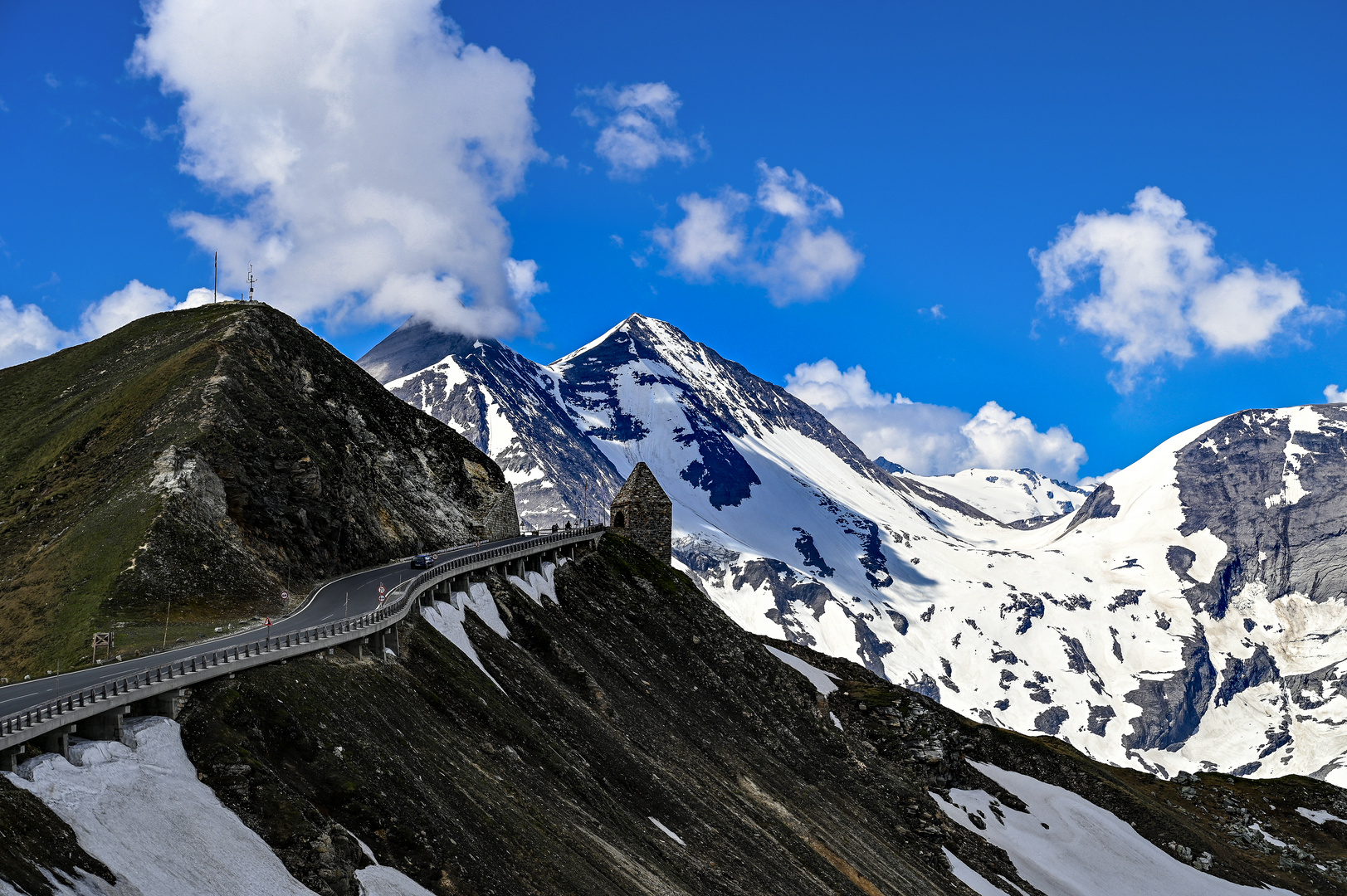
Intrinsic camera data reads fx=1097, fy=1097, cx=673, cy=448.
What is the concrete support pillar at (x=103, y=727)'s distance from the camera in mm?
37406

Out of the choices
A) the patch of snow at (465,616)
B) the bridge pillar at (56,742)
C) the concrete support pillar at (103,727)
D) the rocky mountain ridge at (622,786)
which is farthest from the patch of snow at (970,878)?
the bridge pillar at (56,742)

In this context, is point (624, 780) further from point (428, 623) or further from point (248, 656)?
point (248, 656)

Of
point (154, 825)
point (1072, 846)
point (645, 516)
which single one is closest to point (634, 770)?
point (154, 825)

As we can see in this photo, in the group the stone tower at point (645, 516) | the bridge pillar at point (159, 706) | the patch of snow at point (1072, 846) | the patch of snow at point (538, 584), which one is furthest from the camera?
the stone tower at point (645, 516)

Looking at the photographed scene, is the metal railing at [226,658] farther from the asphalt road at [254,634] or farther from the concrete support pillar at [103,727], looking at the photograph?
the asphalt road at [254,634]

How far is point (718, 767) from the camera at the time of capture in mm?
75125

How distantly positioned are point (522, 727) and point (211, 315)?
233ft

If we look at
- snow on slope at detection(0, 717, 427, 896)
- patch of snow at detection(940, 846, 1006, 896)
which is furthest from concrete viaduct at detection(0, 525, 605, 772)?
patch of snow at detection(940, 846, 1006, 896)

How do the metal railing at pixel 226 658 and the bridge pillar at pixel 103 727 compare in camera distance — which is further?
the bridge pillar at pixel 103 727

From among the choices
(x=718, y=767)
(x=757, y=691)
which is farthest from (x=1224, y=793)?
(x=718, y=767)

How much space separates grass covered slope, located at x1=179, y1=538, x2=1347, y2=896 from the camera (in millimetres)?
39938

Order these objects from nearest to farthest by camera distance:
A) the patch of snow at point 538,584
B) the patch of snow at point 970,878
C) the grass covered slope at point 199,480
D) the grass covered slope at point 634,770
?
the grass covered slope at point 634,770 < the grass covered slope at point 199,480 < the patch of snow at point 970,878 < the patch of snow at point 538,584

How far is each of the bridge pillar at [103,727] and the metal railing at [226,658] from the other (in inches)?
21.0

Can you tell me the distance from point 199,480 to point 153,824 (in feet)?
156
